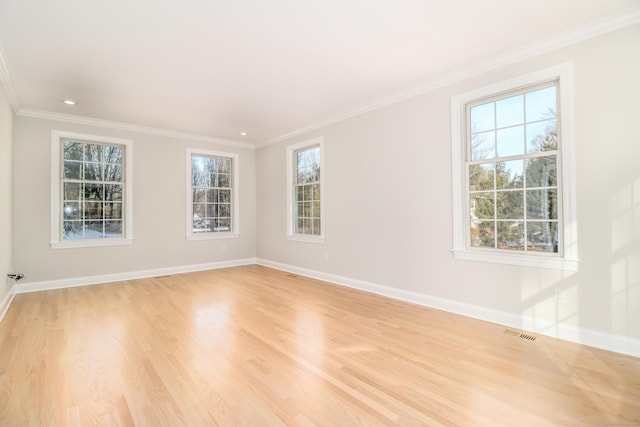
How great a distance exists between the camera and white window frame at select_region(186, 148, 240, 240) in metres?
6.11

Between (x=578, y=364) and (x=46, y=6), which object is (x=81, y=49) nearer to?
(x=46, y=6)

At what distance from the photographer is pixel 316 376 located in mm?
2193

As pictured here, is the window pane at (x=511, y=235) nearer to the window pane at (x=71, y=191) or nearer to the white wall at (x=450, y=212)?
the white wall at (x=450, y=212)

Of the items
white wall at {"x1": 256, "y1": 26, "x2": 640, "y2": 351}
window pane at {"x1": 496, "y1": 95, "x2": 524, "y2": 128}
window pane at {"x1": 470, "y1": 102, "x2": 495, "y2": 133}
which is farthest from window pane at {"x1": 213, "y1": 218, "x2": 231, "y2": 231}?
window pane at {"x1": 496, "y1": 95, "x2": 524, "y2": 128}

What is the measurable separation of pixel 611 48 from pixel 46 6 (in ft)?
14.8

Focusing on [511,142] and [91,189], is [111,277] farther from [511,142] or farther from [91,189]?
[511,142]

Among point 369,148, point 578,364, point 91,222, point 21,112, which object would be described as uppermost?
point 21,112

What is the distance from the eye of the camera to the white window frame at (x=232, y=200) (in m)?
6.11

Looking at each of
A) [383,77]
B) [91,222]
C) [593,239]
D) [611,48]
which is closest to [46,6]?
[383,77]

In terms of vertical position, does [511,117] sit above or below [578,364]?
above

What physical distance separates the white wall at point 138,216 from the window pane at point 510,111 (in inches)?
200

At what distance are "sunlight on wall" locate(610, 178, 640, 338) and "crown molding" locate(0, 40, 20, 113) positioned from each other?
564cm

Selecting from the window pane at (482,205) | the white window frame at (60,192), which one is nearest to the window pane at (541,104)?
the window pane at (482,205)

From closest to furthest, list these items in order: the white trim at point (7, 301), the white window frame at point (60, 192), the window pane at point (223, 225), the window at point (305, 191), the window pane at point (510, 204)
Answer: the window pane at point (510, 204)
the white trim at point (7, 301)
the white window frame at point (60, 192)
the window at point (305, 191)
the window pane at point (223, 225)
